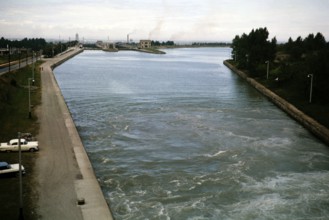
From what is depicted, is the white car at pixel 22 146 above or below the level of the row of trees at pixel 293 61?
below

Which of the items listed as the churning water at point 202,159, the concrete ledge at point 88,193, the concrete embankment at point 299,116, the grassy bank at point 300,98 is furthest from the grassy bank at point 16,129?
the grassy bank at point 300,98

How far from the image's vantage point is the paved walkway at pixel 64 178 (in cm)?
1446

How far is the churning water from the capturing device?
16719mm

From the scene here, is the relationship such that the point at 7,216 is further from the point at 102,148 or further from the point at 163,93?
the point at 163,93

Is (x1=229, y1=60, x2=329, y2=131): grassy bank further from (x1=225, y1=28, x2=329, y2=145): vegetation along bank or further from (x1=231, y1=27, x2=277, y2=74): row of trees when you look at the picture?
(x1=231, y1=27, x2=277, y2=74): row of trees

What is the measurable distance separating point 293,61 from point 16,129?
5221 cm

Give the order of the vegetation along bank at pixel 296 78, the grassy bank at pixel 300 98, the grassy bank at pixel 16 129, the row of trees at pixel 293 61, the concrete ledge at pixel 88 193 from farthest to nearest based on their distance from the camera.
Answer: the row of trees at pixel 293 61, the vegetation along bank at pixel 296 78, the grassy bank at pixel 300 98, the grassy bank at pixel 16 129, the concrete ledge at pixel 88 193

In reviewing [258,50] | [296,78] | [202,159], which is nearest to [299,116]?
[296,78]

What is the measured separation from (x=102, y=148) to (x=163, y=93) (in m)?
22.6

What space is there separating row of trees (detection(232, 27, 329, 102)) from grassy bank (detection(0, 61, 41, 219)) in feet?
79.0

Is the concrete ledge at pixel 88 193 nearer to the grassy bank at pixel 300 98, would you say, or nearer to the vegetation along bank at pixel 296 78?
the vegetation along bank at pixel 296 78

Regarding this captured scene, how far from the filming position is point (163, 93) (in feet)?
152

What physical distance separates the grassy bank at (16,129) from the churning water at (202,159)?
3136 mm

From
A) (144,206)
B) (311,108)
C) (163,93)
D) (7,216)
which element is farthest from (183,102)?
(7,216)
